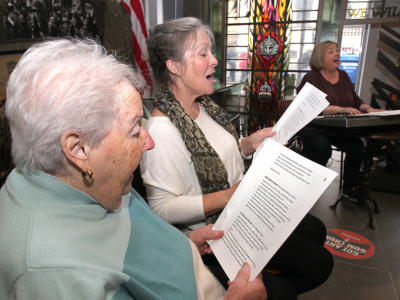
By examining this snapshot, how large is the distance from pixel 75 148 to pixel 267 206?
55 cm

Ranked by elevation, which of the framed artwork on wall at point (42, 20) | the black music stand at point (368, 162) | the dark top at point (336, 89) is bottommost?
the black music stand at point (368, 162)

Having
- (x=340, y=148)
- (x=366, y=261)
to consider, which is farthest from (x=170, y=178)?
(x=340, y=148)

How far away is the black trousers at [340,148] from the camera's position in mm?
2518

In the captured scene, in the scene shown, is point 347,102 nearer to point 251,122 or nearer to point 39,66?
point 251,122

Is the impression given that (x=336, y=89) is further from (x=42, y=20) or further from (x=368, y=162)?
(x=42, y=20)

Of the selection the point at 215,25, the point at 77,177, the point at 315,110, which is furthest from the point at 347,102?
the point at 77,177

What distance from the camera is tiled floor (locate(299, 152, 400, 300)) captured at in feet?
5.56

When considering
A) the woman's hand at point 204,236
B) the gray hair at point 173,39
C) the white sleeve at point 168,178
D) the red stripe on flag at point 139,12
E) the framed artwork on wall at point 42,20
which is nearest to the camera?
the woman's hand at point 204,236

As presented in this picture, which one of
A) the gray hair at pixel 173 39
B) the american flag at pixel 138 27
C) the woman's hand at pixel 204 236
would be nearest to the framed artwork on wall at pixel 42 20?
the gray hair at pixel 173 39

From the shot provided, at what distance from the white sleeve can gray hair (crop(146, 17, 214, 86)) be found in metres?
0.39

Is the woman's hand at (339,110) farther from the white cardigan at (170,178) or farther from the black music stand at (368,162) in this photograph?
the white cardigan at (170,178)

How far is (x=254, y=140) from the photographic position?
4.88 feet

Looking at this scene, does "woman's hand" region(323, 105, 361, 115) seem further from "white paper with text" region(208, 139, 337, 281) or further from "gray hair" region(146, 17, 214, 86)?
"white paper with text" region(208, 139, 337, 281)

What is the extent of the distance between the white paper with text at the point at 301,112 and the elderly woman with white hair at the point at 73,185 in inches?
27.6
